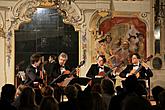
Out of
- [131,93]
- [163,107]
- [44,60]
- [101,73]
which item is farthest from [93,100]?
[44,60]

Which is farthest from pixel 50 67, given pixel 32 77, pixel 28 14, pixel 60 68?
pixel 28 14

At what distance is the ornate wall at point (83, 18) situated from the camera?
13578 mm

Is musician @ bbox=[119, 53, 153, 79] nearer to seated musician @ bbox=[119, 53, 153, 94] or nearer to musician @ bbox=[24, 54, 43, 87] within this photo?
seated musician @ bbox=[119, 53, 153, 94]

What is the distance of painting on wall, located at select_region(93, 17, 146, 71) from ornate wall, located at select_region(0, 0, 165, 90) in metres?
0.11

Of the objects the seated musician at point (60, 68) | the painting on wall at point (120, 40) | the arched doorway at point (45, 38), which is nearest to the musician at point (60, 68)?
the seated musician at point (60, 68)

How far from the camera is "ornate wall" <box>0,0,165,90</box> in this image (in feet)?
44.5

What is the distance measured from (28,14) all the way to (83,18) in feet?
6.34

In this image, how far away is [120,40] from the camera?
46.4 feet

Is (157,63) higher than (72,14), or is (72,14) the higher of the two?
(72,14)

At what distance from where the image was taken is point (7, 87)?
4.77m

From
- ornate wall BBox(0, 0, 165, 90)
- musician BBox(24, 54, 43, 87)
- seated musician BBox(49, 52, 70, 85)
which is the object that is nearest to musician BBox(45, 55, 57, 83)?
seated musician BBox(49, 52, 70, 85)

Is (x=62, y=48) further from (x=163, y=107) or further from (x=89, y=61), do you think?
(x=163, y=107)

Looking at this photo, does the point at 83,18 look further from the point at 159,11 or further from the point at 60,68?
the point at 159,11

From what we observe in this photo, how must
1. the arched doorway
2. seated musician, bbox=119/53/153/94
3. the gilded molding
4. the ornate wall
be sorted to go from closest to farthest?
seated musician, bbox=119/53/153/94 < the ornate wall < the arched doorway < the gilded molding
